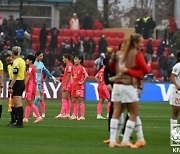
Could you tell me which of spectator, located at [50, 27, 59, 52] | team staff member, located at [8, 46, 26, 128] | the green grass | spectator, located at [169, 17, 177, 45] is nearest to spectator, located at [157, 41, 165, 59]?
spectator, located at [169, 17, 177, 45]

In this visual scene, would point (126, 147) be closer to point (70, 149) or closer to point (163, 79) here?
point (70, 149)

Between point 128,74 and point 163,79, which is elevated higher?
point 128,74

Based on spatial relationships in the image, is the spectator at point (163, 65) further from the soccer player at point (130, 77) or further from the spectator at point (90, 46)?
the soccer player at point (130, 77)

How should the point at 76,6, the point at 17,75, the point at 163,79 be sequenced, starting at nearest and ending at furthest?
the point at 17,75
the point at 163,79
the point at 76,6

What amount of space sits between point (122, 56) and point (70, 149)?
2.09 metres

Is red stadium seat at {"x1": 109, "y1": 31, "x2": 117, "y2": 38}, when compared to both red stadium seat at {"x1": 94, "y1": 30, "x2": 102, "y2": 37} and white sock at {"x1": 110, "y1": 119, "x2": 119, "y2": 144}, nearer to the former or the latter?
red stadium seat at {"x1": 94, "y1": 30, "x2": 102, "y2": 37}

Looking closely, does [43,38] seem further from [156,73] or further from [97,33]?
[156,73]

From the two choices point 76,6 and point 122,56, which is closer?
point 122,56

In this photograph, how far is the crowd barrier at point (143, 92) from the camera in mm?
39812

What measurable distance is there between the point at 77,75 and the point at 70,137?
8069mm

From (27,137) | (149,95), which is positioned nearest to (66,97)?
(27,137)

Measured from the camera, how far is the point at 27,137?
1905 centimetres

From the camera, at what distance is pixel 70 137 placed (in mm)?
19328

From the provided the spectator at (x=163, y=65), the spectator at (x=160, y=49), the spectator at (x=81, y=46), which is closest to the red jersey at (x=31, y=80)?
the spectator at (x=163, y=65)
